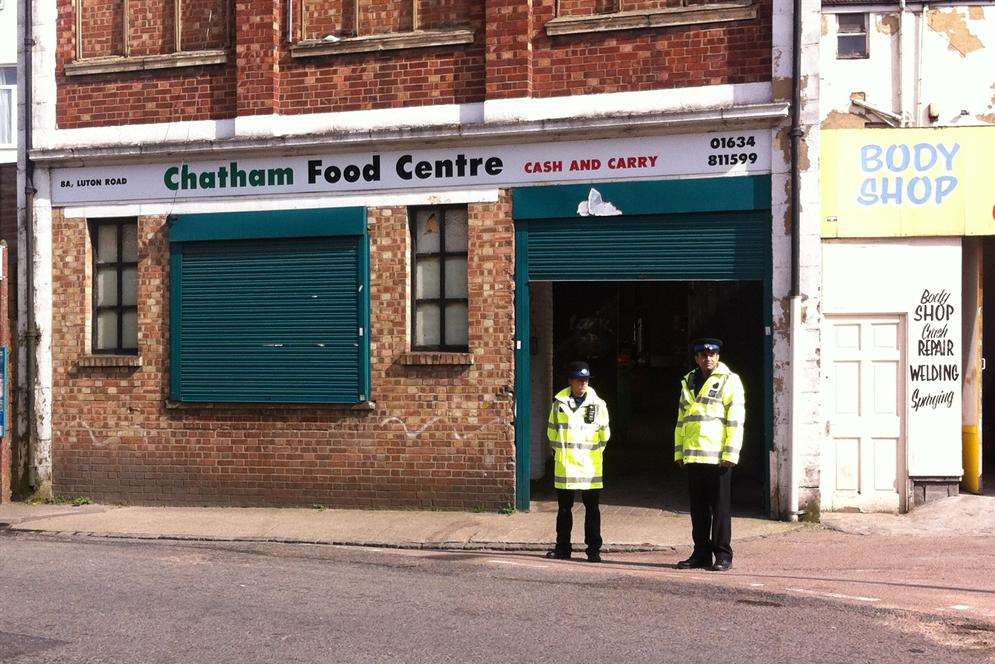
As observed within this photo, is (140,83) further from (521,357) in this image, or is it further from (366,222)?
(521,357)

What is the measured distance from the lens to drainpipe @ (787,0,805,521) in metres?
11.5

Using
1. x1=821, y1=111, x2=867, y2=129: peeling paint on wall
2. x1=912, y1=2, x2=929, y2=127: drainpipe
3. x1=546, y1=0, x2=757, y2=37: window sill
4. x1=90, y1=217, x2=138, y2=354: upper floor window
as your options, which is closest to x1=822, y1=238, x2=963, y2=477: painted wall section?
x1=546, y1=0, x2=757, y2=37: window sill

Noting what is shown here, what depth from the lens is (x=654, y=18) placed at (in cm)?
1211

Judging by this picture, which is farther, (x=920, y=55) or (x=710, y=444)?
(x=920, y=55)

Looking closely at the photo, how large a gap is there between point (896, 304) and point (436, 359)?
4.75 meters

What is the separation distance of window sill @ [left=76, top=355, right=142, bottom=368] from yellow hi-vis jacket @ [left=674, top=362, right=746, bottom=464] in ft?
23.5

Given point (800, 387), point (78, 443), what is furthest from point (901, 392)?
point (78, 443)

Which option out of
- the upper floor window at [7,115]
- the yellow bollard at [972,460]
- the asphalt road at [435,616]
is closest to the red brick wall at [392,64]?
the yellow bollard at [972,460]

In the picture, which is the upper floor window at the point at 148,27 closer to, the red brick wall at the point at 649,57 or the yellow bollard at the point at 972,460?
the red brick wall at the point at 649,57

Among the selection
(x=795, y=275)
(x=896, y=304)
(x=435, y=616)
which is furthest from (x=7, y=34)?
(x=435, y=616)

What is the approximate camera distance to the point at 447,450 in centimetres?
1274

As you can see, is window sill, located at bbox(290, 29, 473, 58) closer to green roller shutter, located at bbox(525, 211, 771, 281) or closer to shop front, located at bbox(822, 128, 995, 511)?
green roller shutter, located at bbox(525, 211, 771, 281)

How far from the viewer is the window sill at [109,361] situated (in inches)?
543

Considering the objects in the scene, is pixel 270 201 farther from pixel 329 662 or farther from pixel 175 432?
pixel 329 662
